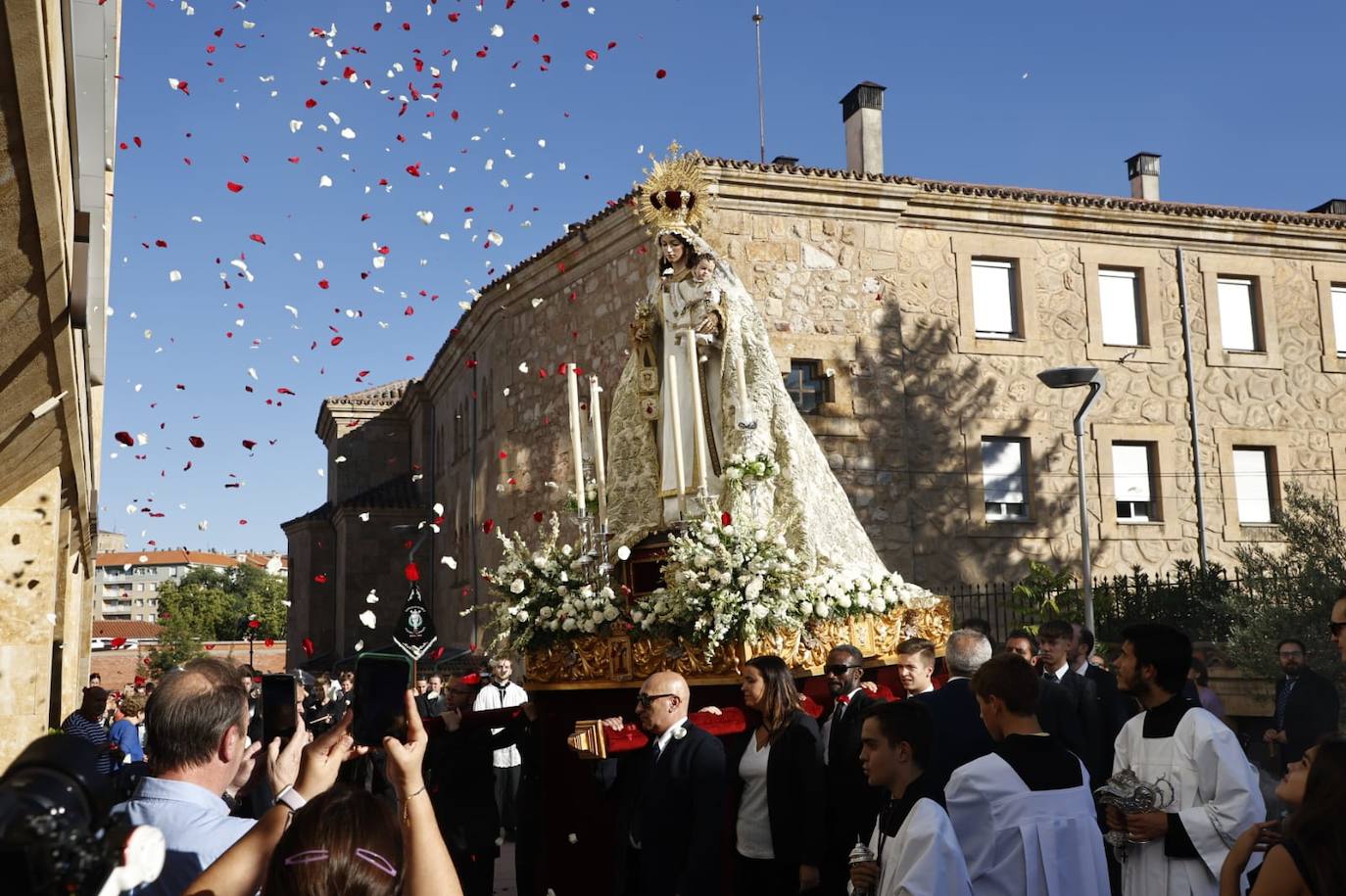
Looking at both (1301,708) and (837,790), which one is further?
(1301,708)

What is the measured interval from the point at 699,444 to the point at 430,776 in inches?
102

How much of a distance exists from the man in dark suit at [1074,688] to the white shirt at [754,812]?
1.58 m

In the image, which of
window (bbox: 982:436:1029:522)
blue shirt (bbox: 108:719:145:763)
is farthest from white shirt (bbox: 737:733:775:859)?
window (bbox: 982:436:1029:522)

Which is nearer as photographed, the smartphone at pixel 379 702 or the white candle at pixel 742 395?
the smartphone at pixel 379 702

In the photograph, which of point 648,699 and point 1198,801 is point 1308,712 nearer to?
point 1198,801

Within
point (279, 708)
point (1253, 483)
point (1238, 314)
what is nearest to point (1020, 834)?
point (279, 708)

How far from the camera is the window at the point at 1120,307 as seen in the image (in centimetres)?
2302

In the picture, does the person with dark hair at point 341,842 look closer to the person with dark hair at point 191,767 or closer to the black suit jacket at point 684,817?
the person with dark hair at point 191,767

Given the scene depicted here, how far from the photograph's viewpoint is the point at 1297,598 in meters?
14.6

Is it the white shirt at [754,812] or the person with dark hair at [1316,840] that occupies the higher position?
the person with dark hair at [1316,840]

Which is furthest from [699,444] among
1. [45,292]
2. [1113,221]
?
[1113,221]

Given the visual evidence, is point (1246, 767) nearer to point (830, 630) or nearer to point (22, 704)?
point (830, 630)

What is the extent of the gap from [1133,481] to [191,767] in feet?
71.5

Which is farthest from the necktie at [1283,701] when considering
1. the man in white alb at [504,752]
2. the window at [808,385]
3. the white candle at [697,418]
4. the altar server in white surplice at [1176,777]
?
the window at [808,385]
